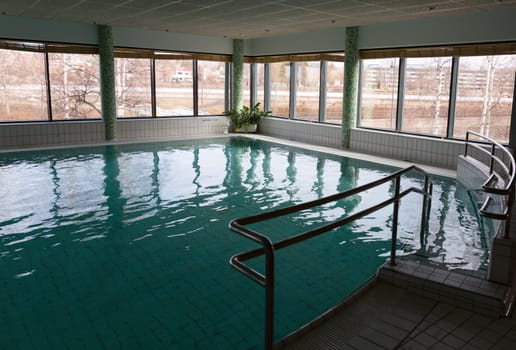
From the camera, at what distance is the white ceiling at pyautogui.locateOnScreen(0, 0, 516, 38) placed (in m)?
7.00

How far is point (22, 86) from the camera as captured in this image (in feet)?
33.3

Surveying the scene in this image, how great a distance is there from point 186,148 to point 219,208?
5081 millimetres

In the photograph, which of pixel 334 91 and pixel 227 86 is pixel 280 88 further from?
pixel 334 91

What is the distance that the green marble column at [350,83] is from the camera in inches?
396

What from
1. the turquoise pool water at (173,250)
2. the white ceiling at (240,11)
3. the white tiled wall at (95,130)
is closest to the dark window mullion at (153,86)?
the white tiled wall at (95,130)

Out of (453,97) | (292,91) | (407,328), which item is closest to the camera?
(407,328)

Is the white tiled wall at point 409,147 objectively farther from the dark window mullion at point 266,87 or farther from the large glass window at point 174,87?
the large glass window at point 174,87

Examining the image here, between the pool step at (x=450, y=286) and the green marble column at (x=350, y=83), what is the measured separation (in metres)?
7.65

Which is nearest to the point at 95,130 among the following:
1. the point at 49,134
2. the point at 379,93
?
the point at 49,134

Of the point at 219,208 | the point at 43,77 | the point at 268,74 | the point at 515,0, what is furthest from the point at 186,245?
the point at 268,74

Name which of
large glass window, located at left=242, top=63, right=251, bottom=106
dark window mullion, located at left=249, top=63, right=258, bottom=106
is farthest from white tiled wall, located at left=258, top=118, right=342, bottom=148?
large glass window, located at left=242, top=63, right=251, bottom=106

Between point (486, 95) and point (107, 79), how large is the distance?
841 centimetres

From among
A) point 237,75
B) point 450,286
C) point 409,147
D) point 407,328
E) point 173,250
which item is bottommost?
point 173,250

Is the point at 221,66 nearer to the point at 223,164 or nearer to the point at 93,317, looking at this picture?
the point at 223,164
